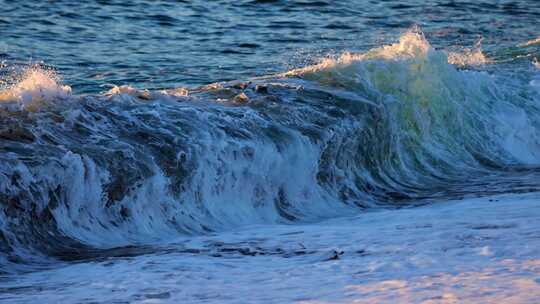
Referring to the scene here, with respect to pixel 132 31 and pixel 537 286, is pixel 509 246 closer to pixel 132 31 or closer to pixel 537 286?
pixel 537 286

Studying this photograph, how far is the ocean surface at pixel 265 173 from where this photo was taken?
6820 mm

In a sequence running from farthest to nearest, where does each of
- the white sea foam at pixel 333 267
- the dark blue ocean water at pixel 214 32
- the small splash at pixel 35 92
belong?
the dark blue ocean water at pixel 214 32 < the small splash at pixel 35 92 < the white sea foam at pixel 333 267

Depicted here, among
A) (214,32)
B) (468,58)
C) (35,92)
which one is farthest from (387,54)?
(214,32)

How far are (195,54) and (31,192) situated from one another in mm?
8084

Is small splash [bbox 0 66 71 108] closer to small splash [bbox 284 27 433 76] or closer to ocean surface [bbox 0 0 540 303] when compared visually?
ocean surface [bbox 0 0 540 303]

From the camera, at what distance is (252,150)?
10.0 metres

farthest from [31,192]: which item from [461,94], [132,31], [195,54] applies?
[132,31]

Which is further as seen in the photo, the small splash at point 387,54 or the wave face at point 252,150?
the small splash at point 387,54

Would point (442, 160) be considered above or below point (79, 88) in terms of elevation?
below

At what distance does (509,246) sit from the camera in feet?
23.6

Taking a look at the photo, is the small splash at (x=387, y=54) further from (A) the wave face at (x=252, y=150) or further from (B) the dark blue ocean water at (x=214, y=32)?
(B) the dark blue ocean water at (x=214, y=32)

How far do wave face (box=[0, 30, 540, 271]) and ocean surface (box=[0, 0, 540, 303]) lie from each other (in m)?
0.02

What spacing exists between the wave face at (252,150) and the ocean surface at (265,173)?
0.06 ft

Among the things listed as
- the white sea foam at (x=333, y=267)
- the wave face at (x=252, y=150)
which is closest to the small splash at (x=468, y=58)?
the wave face at (x=252, y=150)
